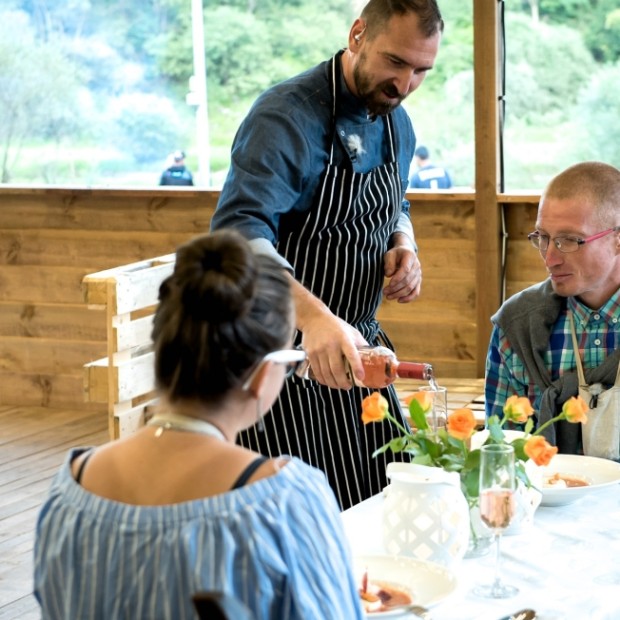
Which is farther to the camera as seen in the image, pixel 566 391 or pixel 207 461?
pixel 566 391

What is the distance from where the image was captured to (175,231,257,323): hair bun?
4.39 feet

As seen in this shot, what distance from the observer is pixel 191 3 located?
588 centimetres

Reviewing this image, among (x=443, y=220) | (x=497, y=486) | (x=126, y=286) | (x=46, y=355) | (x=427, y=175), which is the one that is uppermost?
(x=427, y=175)

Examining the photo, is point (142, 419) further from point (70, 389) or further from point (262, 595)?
point (262, 595)

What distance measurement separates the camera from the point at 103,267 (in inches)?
229

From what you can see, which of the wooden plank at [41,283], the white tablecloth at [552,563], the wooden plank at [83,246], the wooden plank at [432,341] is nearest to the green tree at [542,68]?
the wooden plank at [432,341]

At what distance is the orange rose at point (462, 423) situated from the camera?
195 cm

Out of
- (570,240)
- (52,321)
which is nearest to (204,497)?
(570,240)

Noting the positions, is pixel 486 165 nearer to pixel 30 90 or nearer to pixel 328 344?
pixel 30 90

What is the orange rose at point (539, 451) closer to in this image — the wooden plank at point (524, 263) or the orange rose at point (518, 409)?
the orange rose at point (518, 409)

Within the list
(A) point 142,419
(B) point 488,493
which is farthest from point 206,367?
(A) point 142,419

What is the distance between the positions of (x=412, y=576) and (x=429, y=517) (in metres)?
0.11

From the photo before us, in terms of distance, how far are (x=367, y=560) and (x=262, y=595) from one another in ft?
1.98

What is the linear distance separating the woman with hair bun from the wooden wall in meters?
3.67
